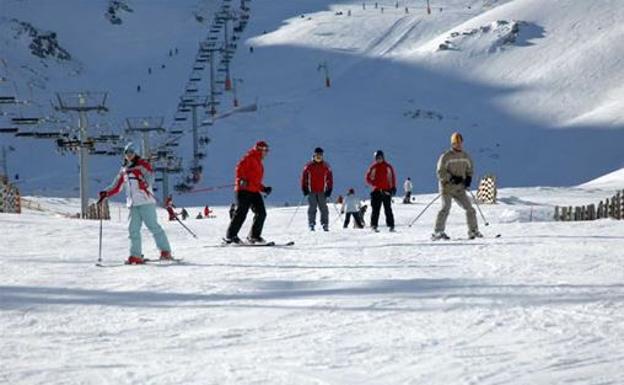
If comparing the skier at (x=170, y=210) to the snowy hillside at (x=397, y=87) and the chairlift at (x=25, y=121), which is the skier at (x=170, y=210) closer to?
the chairlift at (x=25, y=121)

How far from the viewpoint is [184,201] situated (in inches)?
2016

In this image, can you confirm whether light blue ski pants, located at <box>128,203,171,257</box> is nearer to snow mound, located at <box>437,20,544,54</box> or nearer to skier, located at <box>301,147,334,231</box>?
skier, located at <box>301,147,334,231</box>

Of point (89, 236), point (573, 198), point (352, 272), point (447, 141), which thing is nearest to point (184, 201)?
point (447, 141)

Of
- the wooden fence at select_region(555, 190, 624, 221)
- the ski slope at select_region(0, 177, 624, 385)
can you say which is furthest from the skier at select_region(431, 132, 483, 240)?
the wooden fence at select_region(555, 190, 624, 221)

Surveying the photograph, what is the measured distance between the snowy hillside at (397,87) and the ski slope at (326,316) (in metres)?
38.6

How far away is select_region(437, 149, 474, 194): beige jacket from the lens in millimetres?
12203

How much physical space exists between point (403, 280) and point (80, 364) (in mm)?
3566

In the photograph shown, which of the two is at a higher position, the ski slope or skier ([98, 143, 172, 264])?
skier ([98, 143, 172, 264])

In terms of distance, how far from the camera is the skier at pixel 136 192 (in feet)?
32.5

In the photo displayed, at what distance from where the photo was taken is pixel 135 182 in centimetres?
991

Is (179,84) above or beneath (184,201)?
above

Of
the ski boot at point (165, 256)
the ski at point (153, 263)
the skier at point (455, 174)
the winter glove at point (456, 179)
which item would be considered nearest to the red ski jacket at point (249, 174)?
the ski at point (153, 263)

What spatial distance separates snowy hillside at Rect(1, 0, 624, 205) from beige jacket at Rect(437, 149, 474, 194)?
36.1 metres

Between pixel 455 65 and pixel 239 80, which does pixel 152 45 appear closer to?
pixel 239 80
